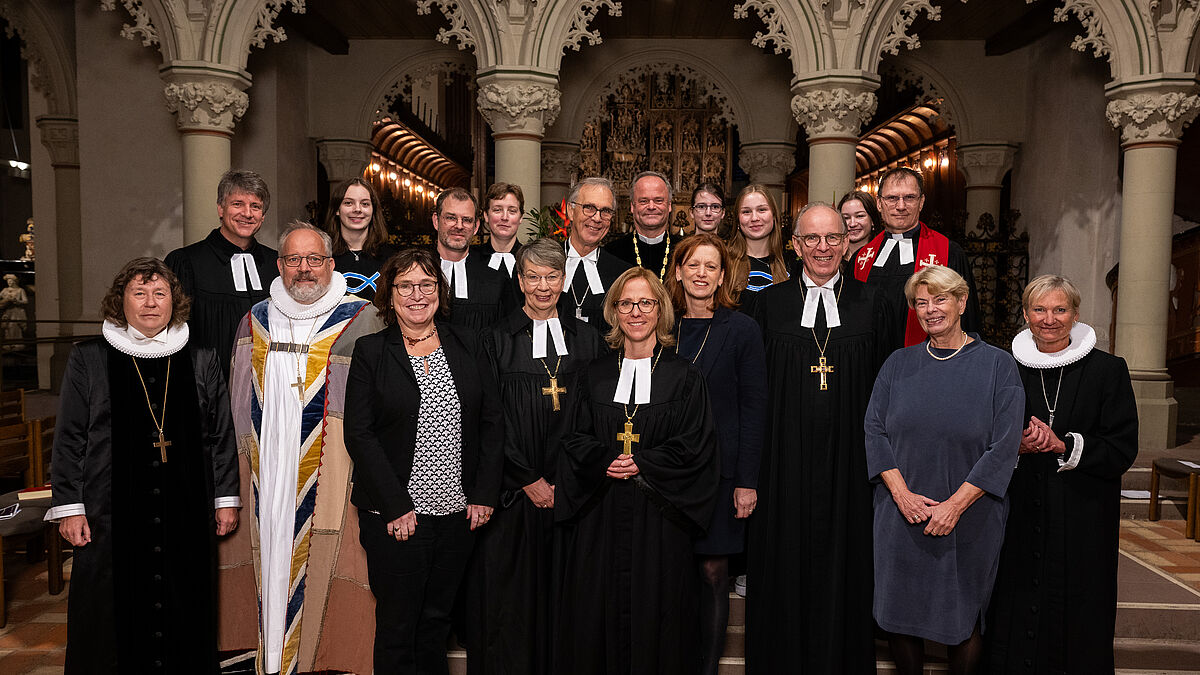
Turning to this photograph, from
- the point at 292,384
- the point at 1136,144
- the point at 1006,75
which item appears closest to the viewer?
the point at 292,384

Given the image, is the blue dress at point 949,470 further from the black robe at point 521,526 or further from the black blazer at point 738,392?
the black robe at point 521,526

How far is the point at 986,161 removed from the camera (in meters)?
10.7

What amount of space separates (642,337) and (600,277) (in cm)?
102

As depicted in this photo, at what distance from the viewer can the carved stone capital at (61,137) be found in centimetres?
1091

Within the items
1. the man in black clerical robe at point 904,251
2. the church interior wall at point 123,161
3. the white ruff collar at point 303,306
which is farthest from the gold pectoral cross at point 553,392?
the church interior wall at point 123,161

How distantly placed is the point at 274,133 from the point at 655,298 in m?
8.20

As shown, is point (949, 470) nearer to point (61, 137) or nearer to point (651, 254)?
point (651, 254)

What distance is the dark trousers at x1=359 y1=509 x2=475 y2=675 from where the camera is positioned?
3041 millimetres

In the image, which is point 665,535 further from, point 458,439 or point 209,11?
point 209,11

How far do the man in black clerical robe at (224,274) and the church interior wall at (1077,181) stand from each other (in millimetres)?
9001

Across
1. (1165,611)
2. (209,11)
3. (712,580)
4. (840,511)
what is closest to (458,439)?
(712,580)

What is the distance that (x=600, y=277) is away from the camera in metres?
4.00

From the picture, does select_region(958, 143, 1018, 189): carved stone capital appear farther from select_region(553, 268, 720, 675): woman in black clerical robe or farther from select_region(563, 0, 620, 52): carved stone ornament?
select_region(553, 268, 720, 675): woman in black clerical robe

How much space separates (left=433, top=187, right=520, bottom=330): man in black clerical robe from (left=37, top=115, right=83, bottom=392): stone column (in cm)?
935
